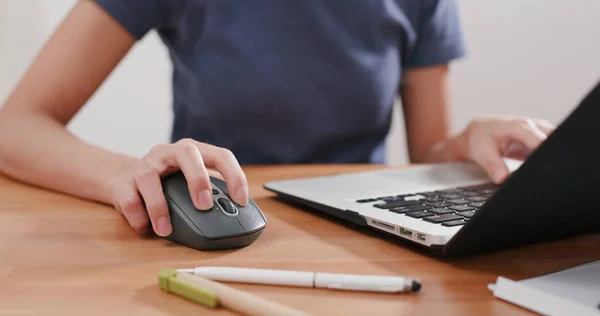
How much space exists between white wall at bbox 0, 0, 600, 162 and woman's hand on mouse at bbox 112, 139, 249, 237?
1029mm

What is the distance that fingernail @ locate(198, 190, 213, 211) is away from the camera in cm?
43

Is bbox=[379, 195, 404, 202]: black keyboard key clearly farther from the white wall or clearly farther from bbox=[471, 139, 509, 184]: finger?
the white wall

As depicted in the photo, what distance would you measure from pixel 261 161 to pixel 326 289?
54 cm

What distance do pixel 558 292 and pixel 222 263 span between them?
0.67ft

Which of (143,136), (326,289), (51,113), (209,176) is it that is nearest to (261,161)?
(51,113)

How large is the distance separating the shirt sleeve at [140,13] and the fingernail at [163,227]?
1.33 feet

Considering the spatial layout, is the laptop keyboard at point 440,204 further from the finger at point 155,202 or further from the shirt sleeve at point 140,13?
the shirt sleeve at point 140,13

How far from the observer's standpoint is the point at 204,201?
430 mm

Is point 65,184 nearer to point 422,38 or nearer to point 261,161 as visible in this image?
point 261,161

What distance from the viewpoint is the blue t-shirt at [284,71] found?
2.70 feet

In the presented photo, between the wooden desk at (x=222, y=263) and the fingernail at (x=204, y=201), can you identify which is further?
the fingernail at (x=204, y=201)

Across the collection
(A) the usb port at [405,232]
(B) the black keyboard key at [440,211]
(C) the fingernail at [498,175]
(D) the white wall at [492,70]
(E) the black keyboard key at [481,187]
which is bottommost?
(A) the usb port at [405,232]

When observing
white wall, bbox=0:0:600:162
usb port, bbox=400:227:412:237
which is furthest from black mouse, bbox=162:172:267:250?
white wall, bbox=0:0:600:162

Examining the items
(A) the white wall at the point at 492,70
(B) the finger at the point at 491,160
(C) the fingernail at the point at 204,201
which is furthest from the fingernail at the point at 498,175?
(A) the white wall at the point at 492,70
